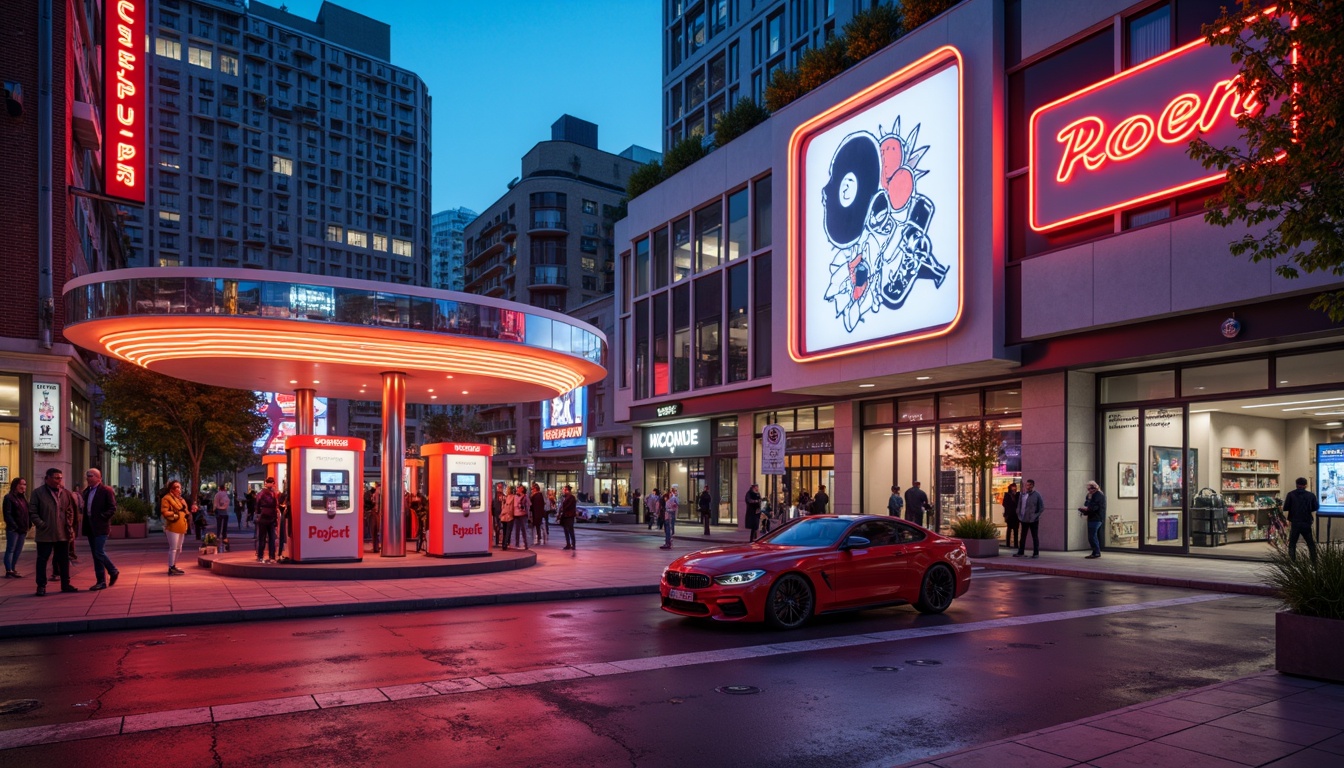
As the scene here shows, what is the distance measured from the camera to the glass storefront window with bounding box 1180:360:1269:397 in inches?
800

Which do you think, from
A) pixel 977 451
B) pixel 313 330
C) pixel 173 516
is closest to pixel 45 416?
pixel 173 516

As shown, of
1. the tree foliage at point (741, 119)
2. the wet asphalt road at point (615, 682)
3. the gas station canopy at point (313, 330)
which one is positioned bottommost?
the wet asphalt road at point (615, 682)

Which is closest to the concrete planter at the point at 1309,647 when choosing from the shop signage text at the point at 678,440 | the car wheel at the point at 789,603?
the car wheel at the point at 789,603

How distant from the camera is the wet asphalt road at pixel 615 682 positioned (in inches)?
243

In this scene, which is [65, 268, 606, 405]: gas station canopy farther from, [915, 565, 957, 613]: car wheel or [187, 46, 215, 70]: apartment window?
[187, 46, 215, 70]: apartment window

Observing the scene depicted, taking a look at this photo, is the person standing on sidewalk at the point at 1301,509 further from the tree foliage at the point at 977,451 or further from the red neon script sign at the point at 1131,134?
the tree foliage at the point at 977,451

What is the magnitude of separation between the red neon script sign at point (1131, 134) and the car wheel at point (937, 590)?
10.9 meters

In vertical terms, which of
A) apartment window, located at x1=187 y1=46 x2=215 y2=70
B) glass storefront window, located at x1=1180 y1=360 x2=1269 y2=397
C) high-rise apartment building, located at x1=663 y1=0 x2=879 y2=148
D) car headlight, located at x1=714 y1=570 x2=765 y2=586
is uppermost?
apartment window, located at x1=187 y1=46 x2=215 y2=70

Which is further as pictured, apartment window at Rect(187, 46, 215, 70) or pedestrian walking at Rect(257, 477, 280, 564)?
apartment window at Rect(187, 46, 215, 70)

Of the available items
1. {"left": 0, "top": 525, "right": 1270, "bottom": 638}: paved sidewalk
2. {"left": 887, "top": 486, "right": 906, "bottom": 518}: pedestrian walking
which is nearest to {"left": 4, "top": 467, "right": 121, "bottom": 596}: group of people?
{"left": 0, "top": 525, "right": 1270, "bottom": 638}: paved sidewalk

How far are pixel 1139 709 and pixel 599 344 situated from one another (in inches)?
576

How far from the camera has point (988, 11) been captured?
23703 mm

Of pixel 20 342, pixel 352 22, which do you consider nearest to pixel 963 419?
pixel 20 342

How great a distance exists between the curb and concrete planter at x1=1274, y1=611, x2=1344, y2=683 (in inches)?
376
